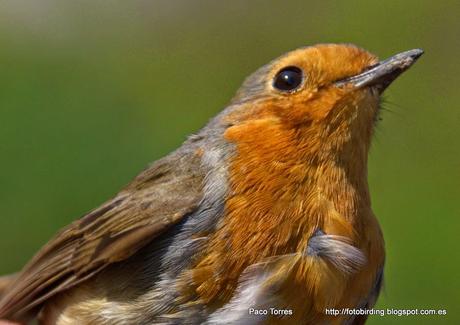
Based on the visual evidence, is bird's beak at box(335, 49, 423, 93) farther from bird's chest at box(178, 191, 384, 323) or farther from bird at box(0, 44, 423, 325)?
bird's chest at box(178, 191, 384, 323)

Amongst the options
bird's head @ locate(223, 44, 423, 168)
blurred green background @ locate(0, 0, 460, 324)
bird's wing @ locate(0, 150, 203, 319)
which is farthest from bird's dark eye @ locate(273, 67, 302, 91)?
blurred green background @ locate(0, 0, 460, 324)

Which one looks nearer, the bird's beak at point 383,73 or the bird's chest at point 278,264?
the bird's chest at point 278,264

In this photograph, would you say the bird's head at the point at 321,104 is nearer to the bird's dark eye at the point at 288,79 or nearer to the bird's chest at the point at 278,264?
the bird's dark eye at the point at 288,79

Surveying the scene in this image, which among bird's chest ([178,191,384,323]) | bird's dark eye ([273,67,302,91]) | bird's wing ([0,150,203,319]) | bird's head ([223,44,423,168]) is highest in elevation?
bird's dark eye ([273,67,302,91])

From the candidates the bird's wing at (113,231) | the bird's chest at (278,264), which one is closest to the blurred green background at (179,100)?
the bird's wing at (113,231)

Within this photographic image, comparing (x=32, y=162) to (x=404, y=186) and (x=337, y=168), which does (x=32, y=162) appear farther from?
(x=337, y=168)

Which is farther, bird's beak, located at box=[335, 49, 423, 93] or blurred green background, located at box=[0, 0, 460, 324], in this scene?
blurred green background, located at box=[0, 0, 460, 324]

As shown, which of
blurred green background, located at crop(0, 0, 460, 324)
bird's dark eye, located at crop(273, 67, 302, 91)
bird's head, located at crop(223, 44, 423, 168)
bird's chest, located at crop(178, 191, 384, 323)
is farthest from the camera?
blurred green background, located at crop(0, 0, 460, 324)

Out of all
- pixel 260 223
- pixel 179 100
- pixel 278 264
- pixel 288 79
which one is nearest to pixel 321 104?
pixel 288 79
